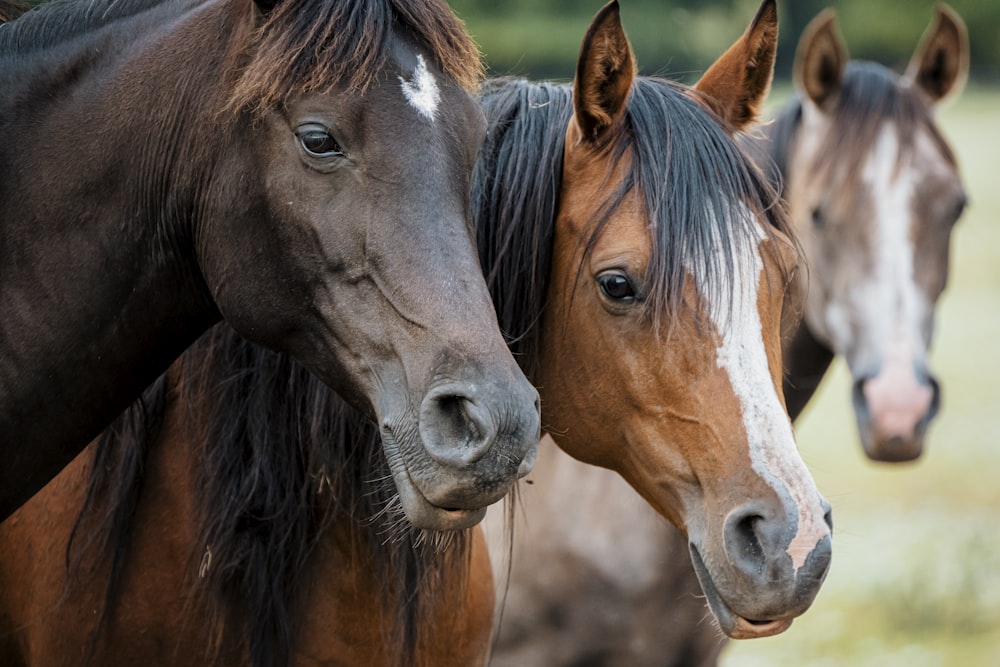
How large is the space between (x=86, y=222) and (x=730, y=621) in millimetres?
1546

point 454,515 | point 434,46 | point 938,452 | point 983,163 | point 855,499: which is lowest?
point 983,163

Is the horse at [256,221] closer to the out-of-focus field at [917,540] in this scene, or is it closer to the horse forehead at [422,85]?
the horse forehead at [422,85]

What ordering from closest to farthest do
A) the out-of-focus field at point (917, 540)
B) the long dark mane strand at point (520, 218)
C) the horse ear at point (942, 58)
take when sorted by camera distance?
the long dark mane strand at point (520, 218)
the horse ear at point (942, 58)
the out-of-focus field at point (917, 540)

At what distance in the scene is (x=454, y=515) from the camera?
2057 mm

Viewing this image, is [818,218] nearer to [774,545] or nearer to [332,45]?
[774,545]

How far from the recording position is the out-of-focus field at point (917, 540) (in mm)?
6562

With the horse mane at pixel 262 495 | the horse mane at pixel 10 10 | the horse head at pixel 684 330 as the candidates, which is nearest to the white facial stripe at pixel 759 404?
the horse head at pixel 684 330

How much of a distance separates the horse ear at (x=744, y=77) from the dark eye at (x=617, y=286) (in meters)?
0.62

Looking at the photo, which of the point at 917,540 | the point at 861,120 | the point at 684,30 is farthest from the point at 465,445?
the point at 684,30

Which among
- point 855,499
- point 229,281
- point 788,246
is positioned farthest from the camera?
point 855,499

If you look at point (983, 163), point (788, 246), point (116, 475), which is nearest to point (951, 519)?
point (788, 246)

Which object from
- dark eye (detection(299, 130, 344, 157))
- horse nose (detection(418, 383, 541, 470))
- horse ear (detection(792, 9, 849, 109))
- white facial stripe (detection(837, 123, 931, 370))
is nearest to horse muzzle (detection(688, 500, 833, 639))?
horse nose (detection(418, 383, 541, 470))

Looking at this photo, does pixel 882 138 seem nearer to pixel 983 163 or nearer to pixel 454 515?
pixel 454 515

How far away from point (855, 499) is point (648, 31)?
17.5 metres
